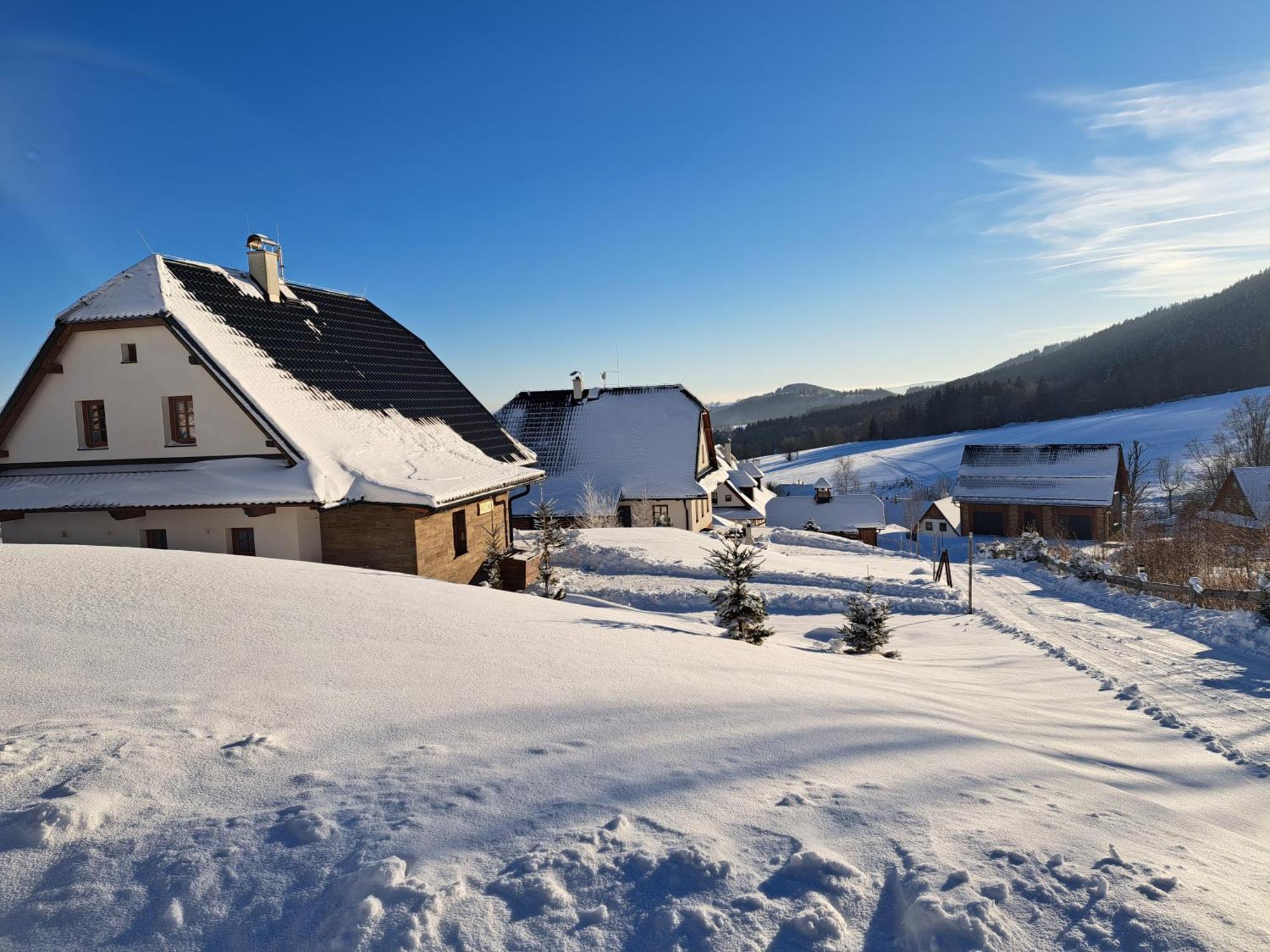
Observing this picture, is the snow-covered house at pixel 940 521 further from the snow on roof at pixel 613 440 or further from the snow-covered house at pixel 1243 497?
the snow on roof at pixel 613 440

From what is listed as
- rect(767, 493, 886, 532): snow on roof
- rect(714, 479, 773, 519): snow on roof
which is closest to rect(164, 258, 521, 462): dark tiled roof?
rect(714, 479, 773, 519): snow on roof

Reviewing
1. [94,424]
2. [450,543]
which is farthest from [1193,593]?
[94,424]

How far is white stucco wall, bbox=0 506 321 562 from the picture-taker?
1277 cm

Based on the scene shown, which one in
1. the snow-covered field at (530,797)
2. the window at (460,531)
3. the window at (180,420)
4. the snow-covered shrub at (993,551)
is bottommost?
the snow-covered shrub at (993,551)

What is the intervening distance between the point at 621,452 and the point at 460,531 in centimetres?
1638

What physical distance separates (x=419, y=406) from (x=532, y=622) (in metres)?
11.4

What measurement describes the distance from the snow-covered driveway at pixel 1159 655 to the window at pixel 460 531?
1187 centimetres

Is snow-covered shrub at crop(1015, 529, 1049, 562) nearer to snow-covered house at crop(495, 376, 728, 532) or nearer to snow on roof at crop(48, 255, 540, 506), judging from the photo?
snow-covered house at crop(495, 376, 728, 532)

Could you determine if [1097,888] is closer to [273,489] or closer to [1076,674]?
[1076,674]

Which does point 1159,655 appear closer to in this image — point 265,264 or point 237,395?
point 237,395

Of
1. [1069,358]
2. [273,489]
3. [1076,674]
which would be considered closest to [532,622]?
[273,489]

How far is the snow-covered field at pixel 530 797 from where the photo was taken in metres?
2.77

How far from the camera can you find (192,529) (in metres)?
13.0

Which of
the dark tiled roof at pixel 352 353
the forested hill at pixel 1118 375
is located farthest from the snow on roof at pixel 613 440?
the forested hill at pixel 1118 375
